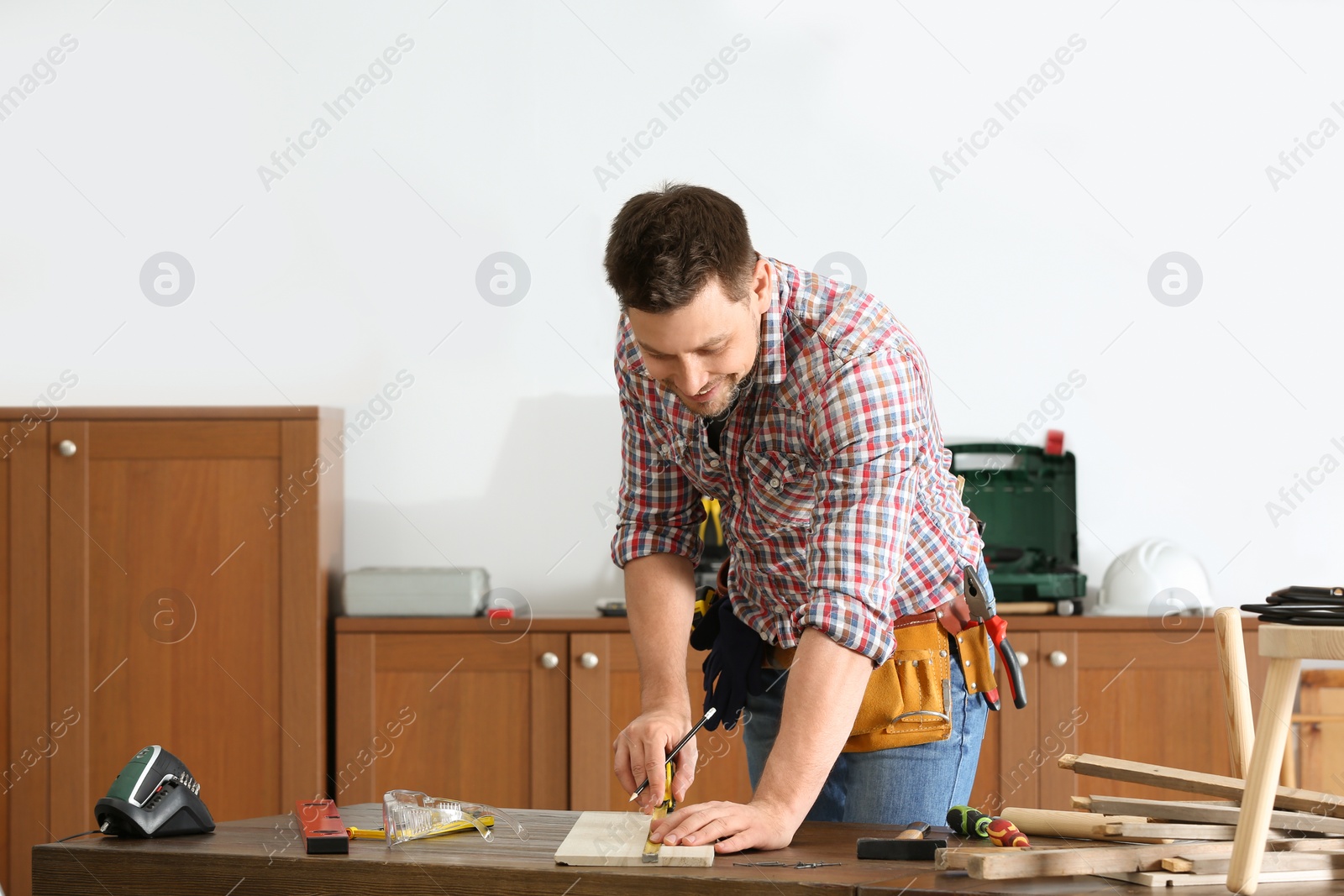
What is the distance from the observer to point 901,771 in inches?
60.0

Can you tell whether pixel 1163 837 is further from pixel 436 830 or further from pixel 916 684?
pixel 436 830

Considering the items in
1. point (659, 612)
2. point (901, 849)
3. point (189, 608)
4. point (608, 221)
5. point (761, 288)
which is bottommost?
point (901, 849)

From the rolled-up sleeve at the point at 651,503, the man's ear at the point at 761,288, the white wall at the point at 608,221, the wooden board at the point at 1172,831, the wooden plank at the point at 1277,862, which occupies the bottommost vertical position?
the wooden plank at the point at 1277,862

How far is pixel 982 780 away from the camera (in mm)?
2836

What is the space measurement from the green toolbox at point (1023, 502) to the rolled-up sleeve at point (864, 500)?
1713 mm

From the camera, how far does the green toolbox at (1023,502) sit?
10.0 ft

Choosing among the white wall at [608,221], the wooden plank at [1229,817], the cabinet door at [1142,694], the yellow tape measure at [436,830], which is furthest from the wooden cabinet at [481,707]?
the wooden plank at [1229,817]

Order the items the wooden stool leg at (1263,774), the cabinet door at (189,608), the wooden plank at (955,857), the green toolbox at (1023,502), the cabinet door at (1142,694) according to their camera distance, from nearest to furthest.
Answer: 1. the wooden stool leg at (1263,774)
2. the wooden plank at (955,857)
3. the cabinet door at (1142,694)
4. the cabinet door at (189,608)
5. the green toolbox at (1023,502)

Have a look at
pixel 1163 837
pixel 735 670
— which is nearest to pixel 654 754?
pixel 735 670

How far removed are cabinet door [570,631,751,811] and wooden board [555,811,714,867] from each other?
4.81ft

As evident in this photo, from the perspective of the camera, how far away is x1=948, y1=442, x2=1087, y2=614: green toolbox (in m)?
3.05

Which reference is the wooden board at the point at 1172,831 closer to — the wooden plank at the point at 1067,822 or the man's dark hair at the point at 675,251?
the wooden plank at the point at 1067,822

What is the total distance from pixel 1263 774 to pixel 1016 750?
1.87 m

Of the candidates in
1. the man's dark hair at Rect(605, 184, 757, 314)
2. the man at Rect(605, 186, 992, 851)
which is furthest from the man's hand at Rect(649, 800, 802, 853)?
the man's dark hair at Rect(605, 184, 757, 314)
